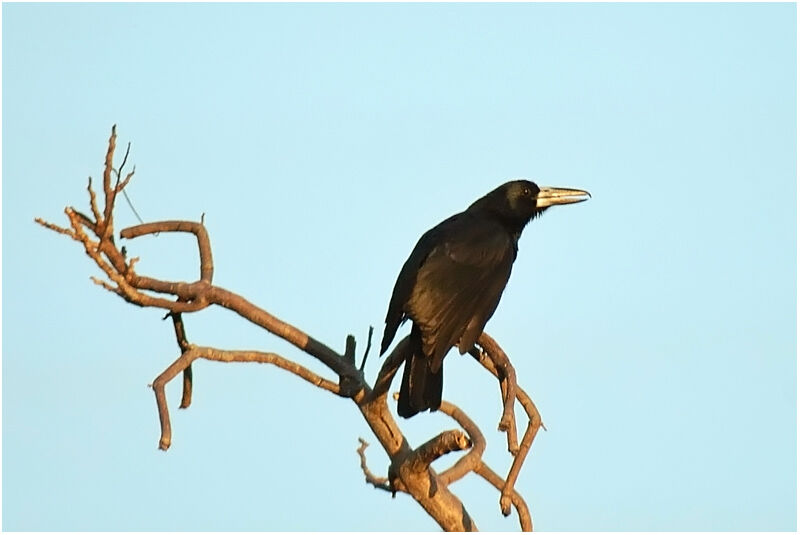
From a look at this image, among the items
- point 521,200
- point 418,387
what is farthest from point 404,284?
point 521,200

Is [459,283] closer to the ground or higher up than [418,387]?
higher up

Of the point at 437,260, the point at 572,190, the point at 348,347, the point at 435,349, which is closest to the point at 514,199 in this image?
the point at 572,190

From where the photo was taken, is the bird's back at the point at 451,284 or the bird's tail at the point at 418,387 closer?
the bird's tail at the point at 418,387

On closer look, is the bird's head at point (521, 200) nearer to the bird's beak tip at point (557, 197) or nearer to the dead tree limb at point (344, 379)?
the bird's beak tip at point (557, 197)

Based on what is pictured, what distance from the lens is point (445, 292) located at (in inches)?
258

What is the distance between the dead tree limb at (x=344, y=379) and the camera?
487 centimetres

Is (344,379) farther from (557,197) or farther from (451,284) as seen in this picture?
(557,197)

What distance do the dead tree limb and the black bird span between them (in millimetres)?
148

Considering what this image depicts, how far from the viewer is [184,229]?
18.4 ft

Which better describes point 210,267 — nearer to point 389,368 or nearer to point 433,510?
point 389,368

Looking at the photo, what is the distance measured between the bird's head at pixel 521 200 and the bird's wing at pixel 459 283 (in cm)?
45

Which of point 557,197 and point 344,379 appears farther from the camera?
point 557,197

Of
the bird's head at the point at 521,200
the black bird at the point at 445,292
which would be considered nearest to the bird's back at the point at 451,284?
the black bird at the point at 445,292

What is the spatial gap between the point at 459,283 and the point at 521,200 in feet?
5.00
